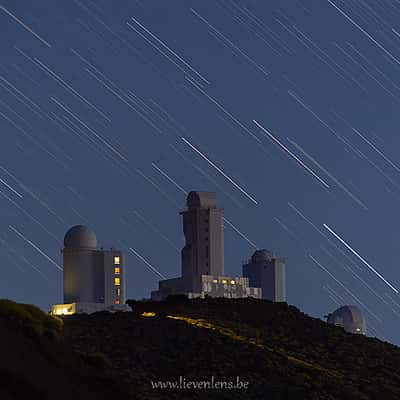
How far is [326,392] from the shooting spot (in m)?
43.6

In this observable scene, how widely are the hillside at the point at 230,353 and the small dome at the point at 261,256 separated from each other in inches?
3227

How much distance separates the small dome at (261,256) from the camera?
143000mm

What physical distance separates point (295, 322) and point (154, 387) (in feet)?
66.3

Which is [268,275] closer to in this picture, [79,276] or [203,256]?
[203,256]

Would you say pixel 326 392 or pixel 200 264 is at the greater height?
pixel 200 264

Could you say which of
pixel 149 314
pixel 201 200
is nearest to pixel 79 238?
pixel 201 200

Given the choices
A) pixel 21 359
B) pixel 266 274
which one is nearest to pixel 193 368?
pixel 21 359

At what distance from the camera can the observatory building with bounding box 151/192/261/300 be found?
11769 centimetres

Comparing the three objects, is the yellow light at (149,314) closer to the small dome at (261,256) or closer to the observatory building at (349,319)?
the small dome at (261,256)

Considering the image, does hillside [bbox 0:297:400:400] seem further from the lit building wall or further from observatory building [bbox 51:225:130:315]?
the lit building wall

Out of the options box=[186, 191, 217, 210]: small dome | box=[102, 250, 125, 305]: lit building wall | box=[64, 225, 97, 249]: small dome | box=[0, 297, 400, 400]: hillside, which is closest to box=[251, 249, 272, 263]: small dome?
box=[102, 250, 125, 305]: lit building wall

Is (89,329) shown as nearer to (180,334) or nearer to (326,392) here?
(180,334)

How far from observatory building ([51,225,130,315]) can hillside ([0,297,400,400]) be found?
206 feet

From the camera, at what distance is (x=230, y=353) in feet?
155
